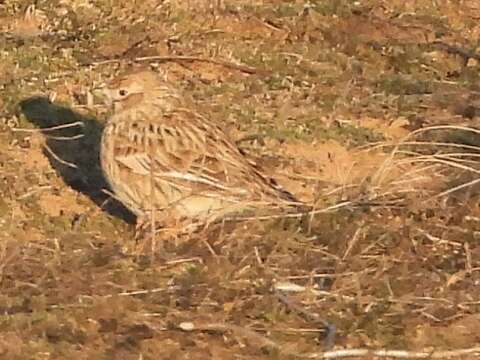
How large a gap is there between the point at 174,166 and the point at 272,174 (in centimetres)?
91

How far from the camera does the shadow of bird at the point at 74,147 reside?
22.9 feet

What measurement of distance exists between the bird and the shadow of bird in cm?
23

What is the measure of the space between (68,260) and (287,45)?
3.78m

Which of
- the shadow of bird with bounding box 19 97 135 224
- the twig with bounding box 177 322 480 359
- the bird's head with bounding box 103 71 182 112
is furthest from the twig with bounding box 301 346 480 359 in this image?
the bird's head with bounding box 103 71 182 112

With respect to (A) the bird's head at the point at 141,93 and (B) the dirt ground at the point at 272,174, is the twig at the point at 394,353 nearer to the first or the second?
(B) the dirt ground at the point at 272,174

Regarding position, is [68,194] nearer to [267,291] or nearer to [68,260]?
[68,260]

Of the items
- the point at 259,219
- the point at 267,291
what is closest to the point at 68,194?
the point at 259,219

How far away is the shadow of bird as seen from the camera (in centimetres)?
697

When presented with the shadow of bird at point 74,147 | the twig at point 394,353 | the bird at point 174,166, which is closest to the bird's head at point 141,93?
the bird at point 174,166

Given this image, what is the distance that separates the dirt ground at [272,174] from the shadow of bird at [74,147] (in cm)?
1

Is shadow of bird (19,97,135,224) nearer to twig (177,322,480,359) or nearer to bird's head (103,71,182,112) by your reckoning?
bird's head (103,71,182,112)

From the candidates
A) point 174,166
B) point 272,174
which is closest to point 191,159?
point 174,166

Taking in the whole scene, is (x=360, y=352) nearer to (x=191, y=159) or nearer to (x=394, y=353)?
(x=394, y=353)

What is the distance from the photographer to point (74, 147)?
7594 millimetres
